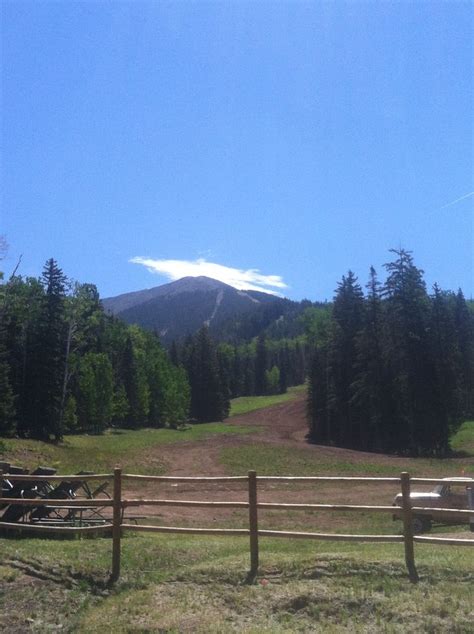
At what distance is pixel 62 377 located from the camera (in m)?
57.4

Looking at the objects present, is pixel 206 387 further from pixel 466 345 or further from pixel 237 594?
pixel 237 594

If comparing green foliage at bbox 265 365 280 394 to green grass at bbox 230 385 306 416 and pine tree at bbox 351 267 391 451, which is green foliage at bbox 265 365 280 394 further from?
pine tree at bbox 351 267 391 451

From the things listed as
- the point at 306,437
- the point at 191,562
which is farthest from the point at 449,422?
the point at 191,562

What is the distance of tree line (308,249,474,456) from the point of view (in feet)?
173

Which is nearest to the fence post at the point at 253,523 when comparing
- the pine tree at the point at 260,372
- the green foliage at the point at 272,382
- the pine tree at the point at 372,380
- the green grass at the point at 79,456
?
the green grass at the point at 79,456

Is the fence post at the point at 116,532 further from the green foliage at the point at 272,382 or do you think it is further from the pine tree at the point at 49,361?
the green foliage at the point at 272,382

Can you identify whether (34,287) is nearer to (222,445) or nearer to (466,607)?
(222,445)

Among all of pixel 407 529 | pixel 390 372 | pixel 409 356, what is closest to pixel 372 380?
pixel 390 372

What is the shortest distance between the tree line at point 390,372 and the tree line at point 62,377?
23557 mm

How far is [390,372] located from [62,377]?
28850mm

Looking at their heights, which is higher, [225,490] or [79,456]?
[79,456]

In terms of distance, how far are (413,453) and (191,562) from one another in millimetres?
43731

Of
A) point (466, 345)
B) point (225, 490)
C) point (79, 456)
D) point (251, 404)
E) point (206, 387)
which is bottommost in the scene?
point (225, 490)

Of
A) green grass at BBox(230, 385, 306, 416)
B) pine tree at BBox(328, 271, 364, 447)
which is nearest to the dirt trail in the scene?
pine tree at BBox(328, 271, 364, 447)
